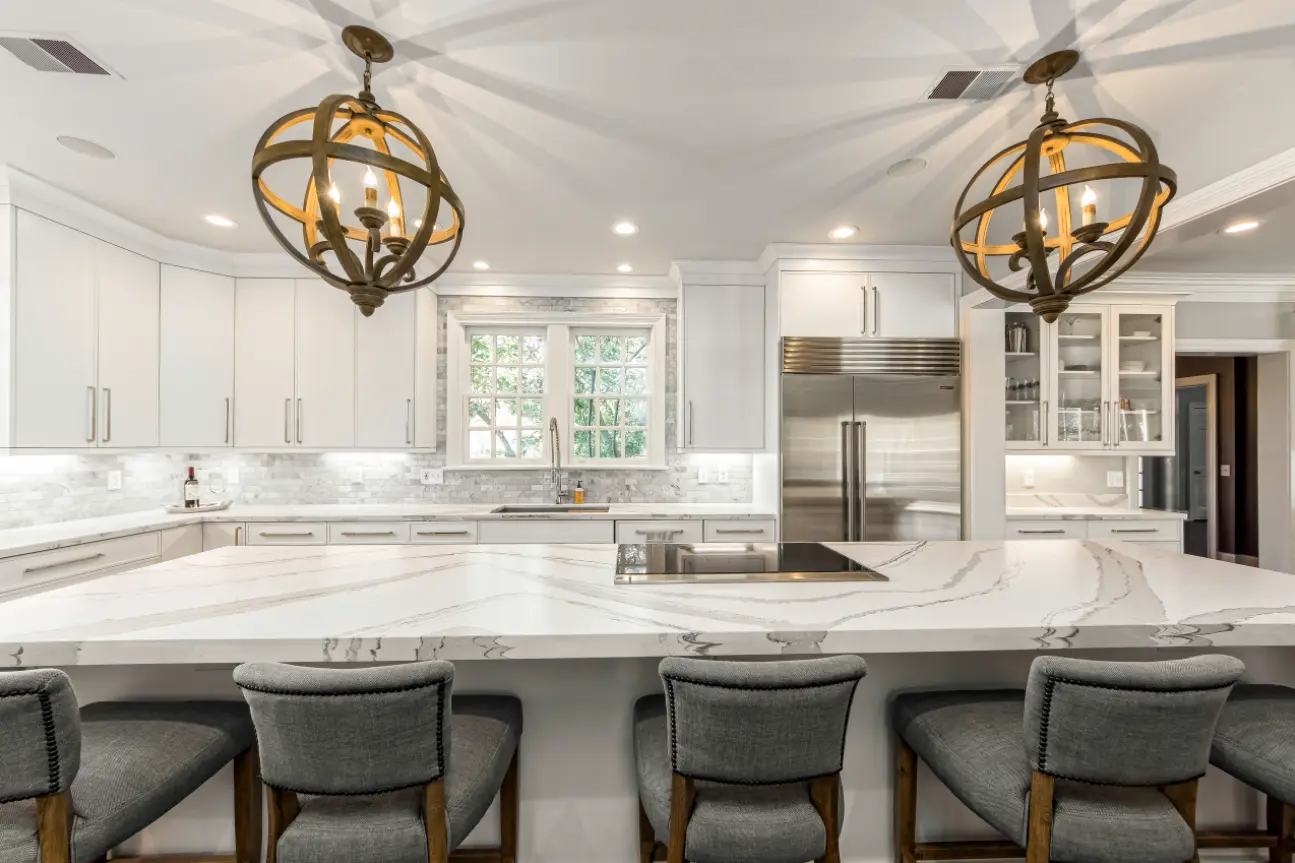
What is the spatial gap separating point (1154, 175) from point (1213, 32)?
2.43 feet

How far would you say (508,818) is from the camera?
4.84 feet

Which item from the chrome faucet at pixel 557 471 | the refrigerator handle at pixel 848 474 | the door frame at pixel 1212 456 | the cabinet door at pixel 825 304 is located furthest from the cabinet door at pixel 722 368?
the door frame at pixel 1212 456

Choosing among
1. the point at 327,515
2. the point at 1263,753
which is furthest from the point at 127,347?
the point at 1263,753

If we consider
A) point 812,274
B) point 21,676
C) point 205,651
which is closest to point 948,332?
point 812,274

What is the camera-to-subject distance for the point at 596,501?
4.29 meters

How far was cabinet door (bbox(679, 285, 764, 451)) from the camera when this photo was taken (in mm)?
3873

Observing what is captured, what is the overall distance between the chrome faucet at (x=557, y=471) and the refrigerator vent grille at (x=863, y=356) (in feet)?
5.43

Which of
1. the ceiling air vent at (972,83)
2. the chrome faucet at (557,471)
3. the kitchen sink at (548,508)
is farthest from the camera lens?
the chrome faucet at (557,471)

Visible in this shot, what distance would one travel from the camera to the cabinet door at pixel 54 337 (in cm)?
273

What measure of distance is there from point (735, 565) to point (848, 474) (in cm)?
179

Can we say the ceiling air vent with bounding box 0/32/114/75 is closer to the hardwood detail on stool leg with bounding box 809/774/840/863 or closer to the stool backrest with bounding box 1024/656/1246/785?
the hardwood detail on stool leg with bounding box 809/774/840/863

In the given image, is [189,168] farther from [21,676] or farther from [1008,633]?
[1008,633]

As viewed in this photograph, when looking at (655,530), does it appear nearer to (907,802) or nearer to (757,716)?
(907,802)

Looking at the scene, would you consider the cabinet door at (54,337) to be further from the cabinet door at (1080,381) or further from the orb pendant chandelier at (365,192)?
the cabinet door at (1080,381)
